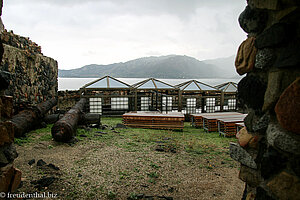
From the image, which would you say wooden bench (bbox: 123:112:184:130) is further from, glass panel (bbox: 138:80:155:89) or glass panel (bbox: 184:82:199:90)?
glass panel (bbox: 184:82:199:90)

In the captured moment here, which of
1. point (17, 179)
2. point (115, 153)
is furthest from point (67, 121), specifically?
point (17, 179)

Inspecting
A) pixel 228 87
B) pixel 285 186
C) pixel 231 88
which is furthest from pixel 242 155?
pixel 231 88

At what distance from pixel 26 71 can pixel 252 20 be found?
32.7ft

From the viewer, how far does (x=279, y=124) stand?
163 cm

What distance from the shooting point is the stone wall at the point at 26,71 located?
7642mm

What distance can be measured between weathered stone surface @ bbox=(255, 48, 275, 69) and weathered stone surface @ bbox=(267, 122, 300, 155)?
568 millimetres

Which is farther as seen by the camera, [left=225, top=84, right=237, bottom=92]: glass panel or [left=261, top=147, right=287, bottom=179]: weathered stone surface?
[left=225, top=84, right=237, bottom=92]: glass panel

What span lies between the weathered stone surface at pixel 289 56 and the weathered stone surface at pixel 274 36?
7cm

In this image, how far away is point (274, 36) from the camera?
1.67m

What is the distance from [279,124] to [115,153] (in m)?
4.94

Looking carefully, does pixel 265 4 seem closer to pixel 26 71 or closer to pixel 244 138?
pixel 244 138

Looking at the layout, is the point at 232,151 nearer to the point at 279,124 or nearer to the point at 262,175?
the point at 262,175

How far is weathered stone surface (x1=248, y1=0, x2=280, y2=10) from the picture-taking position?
1.62m

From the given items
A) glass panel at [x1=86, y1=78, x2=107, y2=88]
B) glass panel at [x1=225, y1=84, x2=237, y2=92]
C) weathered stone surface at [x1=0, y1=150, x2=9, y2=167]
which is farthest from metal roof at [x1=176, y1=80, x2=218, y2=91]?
A: weathered stone surface at [x1=0, y1=150, x2=9, y2=167]
